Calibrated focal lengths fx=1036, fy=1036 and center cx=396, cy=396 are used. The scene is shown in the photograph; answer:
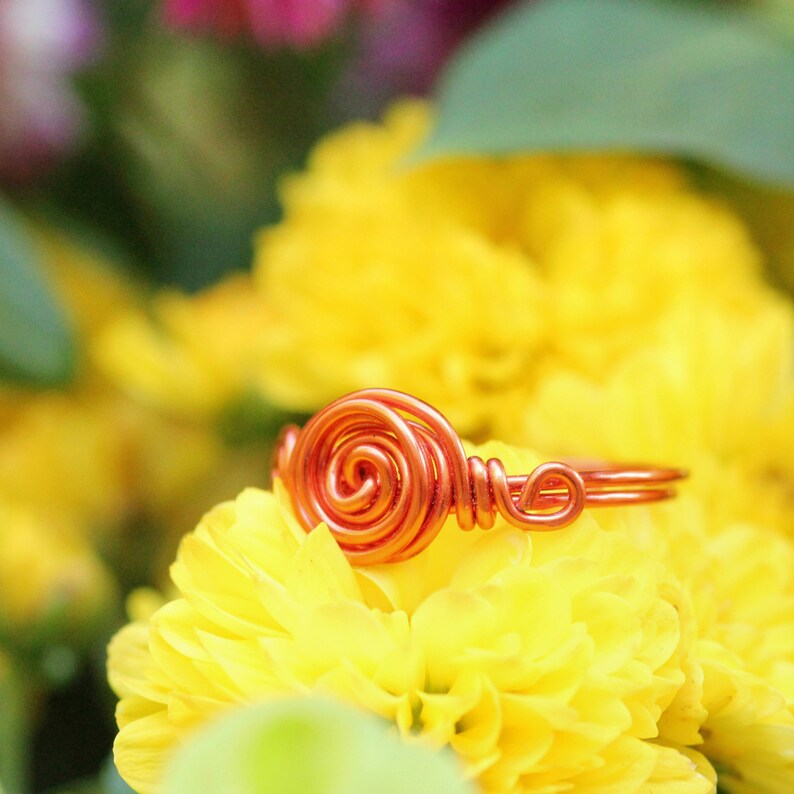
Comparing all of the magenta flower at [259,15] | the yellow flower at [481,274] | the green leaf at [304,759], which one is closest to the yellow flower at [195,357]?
the yellow flower at [481,274]

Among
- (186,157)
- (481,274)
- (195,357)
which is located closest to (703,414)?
(481,274)

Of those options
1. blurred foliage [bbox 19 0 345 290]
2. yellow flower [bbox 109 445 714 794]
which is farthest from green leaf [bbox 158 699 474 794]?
blurred foliage [bbox 19 0 345 290]

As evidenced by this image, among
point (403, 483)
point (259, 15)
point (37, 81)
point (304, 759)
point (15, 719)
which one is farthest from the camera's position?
point (37, 81)

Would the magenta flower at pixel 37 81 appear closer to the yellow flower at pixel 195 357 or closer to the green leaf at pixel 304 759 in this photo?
the yellow flower at pixel 195 357

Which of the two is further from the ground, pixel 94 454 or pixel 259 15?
pixel 259 15

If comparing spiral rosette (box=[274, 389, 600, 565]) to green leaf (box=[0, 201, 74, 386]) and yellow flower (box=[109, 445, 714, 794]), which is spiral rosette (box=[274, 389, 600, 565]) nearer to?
yellow flower (box=[109, 445, 714, 794])

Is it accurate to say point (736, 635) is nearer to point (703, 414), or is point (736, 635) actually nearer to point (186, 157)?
point (703, 414)
